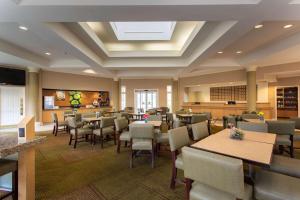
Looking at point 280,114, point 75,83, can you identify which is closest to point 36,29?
point 75,83

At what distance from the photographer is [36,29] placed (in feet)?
11.0


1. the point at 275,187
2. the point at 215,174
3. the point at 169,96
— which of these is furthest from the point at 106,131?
the point at 169,96

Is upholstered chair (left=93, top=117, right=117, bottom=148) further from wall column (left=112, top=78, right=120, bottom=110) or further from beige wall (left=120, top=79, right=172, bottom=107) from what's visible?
beige wall (left=120, top=79, right=172, bottom=107)

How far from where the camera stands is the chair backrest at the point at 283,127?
3479 millimetres

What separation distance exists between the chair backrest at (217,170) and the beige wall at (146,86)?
32.5 ft

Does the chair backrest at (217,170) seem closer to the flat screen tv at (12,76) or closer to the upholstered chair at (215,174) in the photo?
the upholstered chair at (215,174)

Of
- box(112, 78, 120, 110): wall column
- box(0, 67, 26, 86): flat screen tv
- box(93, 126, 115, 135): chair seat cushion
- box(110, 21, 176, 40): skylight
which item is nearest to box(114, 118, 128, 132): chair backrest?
box(93, 126, 115, 135): chair seat cushion

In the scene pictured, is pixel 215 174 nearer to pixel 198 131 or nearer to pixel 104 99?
pixel 198 131

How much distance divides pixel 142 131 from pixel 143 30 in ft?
11.5

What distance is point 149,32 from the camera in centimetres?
534

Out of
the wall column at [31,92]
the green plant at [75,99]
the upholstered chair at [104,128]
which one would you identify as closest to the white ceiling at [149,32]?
the wall column at [31,92]

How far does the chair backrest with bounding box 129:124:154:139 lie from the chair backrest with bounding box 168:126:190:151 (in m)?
0.79

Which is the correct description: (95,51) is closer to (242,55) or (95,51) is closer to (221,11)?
(221,11)

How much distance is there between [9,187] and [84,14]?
114 inches
